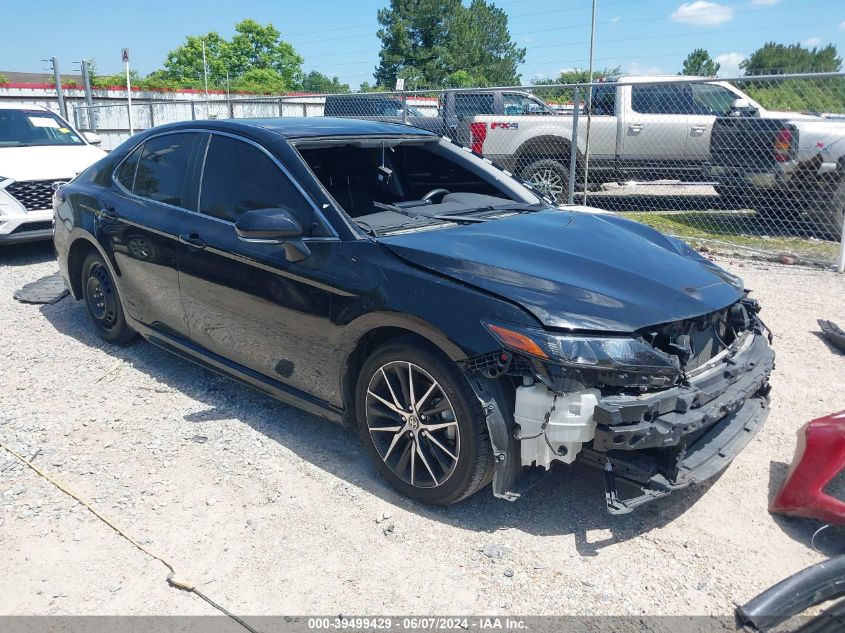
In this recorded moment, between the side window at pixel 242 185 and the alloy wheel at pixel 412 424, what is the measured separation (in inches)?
36.4

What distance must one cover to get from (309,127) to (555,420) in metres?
2.42

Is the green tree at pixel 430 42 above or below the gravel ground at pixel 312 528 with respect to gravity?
above

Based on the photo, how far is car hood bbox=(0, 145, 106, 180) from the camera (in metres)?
8.06

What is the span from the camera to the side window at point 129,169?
487cm

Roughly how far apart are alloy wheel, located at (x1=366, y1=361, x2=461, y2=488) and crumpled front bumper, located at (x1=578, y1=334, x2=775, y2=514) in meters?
0.60

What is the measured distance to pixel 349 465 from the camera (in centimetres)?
375

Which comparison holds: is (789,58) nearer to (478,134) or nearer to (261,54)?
(261,54)

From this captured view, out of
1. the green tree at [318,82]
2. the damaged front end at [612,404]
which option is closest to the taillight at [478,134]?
the damaged front end at [612,404]

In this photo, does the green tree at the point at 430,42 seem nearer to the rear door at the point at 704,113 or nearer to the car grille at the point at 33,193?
the rear door at the point at 704,113

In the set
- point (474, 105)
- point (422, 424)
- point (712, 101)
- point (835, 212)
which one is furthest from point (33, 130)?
point (835, 212)

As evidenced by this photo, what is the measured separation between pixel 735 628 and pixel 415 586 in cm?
121

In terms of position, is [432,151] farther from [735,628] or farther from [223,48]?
[223,48]

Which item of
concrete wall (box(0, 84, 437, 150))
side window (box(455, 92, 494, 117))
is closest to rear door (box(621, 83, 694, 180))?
side window (box(455, 92, 494, 117))

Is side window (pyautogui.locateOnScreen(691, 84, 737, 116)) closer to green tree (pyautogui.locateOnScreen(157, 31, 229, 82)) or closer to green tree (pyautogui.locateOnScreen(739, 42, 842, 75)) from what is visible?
green tree (pyautogui.locateOnScreen(739, 42, 842, 75))
